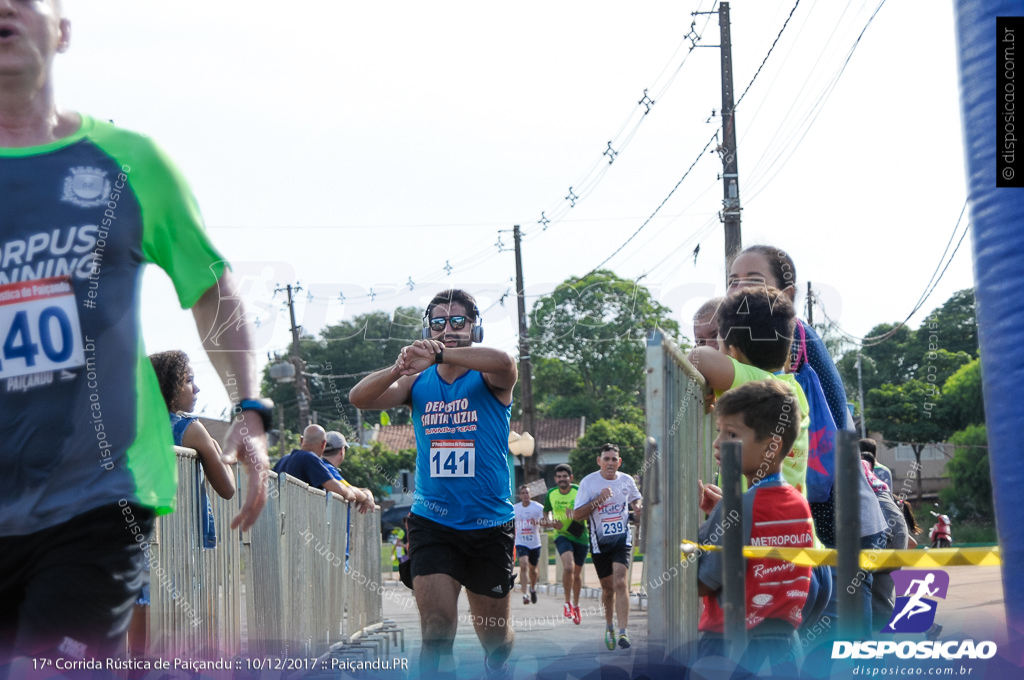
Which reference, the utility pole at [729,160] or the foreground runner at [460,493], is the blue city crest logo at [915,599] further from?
the utility pole at [729,160]

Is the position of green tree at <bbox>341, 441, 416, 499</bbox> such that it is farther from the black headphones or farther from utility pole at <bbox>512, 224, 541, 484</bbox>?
the black headphones

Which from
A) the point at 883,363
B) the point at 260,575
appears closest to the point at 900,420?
the point at 883,363

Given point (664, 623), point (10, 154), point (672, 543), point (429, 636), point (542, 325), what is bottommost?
point (429, 636)

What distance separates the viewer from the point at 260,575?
6.47 metres

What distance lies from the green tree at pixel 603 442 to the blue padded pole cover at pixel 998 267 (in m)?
47.2

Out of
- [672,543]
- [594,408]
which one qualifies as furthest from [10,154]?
[594,408]

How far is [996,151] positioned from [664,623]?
175cm

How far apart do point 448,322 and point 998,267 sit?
109 inches

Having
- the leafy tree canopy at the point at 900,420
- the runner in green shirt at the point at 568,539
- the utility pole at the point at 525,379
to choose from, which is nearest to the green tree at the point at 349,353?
the runner in green shirt at the point at 568,539

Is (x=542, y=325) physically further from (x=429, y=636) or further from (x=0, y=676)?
(x=0, y=676)

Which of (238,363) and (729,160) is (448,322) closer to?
(238,363)

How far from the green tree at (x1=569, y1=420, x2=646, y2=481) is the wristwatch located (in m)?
48.0

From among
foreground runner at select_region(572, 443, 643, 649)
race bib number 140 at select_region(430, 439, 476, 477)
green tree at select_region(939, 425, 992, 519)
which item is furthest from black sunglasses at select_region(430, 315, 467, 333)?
green tree at select_region(939, 425, 992, 519)

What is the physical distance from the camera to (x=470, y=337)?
554 cm
